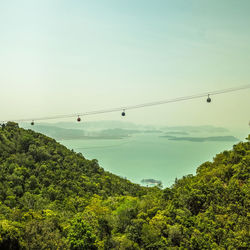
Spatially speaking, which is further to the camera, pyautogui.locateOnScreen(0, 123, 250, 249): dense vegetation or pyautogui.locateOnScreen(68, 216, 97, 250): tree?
pyautogui.locateOnScreen(68, 216, 97, 250): tree

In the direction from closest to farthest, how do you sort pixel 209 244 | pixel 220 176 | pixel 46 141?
1. pixel 209 244
2. pixel 220 176
3. pixel 46 141

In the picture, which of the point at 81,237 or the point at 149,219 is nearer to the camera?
the point at 81,237

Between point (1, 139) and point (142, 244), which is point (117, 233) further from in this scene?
point (1, 139)

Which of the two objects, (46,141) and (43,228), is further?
(46,141)

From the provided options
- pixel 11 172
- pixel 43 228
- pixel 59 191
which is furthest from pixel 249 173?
pixel 11 172

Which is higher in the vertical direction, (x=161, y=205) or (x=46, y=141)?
(x=46, y=141)

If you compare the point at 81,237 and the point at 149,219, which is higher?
the point at 149,219

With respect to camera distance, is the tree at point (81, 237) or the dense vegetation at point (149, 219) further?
the tree at point (81, 237)

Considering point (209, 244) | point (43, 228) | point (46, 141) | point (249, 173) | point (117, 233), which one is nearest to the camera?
point (209, 244)

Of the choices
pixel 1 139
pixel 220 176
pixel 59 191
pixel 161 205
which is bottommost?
pixel 59 191

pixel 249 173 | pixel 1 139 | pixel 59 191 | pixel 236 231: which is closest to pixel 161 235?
pixel 236 231
